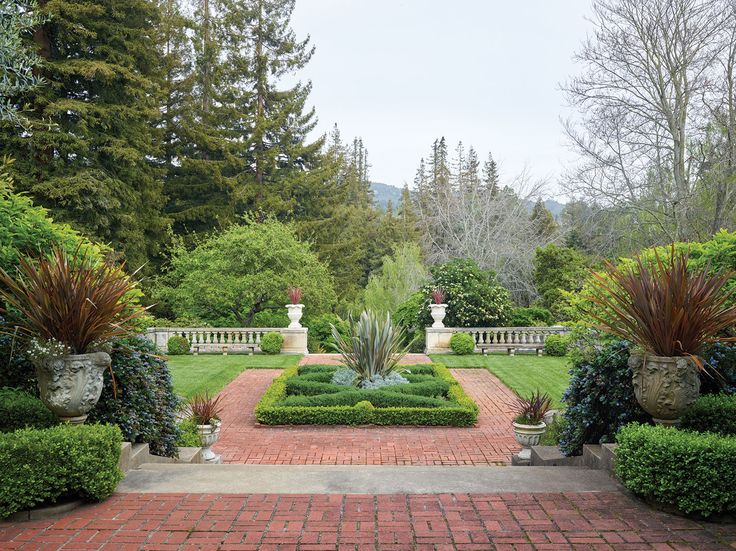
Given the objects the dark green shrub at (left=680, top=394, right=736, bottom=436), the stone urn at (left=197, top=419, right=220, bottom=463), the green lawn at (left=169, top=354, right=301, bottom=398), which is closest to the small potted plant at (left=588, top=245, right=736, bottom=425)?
the dark green shrub at (left=680, top=394, right=736, bottom=436)

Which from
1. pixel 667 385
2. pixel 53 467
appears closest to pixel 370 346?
pixel 667 385

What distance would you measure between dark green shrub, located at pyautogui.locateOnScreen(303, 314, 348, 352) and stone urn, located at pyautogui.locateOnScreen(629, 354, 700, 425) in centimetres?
1640

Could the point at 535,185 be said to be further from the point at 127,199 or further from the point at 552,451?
the point at 552,451

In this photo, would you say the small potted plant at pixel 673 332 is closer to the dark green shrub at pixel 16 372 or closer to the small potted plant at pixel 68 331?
the small potted plant at pixel 68 331

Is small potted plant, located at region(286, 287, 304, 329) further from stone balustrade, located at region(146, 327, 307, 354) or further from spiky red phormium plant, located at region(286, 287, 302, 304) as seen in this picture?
stone balustrade, located at region(146, 327, 307, 354)

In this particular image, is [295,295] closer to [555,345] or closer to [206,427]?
[555,345]

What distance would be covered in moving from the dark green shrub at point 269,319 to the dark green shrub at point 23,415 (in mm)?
15834

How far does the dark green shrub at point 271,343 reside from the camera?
58.4 ft

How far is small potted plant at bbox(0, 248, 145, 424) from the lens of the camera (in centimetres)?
459

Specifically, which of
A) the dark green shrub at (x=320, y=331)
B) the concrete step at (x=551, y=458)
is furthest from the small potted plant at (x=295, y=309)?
the concrete step at (x=551, y=458)

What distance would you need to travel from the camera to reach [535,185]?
29.5 metres

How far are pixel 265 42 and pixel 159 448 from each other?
94.4 feet

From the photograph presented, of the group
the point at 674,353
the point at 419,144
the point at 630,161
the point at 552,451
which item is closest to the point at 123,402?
the point at 552,451

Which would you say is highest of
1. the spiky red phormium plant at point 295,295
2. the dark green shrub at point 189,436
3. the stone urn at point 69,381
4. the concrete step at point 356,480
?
the spiky red phormium plant at point 295,295
